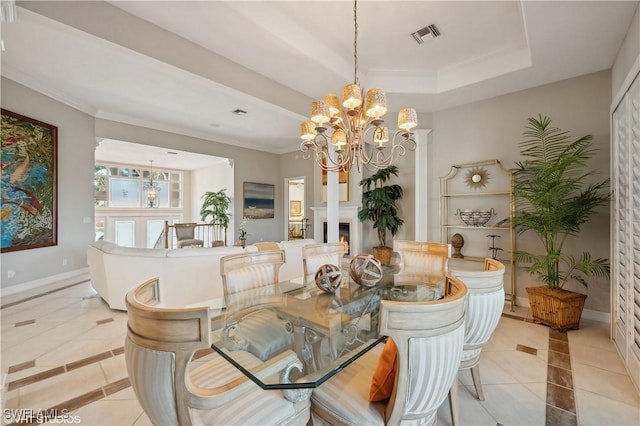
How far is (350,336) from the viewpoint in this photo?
1.31m

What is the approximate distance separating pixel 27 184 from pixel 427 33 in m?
5.78

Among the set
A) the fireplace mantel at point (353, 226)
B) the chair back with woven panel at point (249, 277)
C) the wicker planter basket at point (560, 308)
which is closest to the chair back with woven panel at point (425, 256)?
the wicker planter basket at point (560, 308)

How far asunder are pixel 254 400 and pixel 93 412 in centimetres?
131

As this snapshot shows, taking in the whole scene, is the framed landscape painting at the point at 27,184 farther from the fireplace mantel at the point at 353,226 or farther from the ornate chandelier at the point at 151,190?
the fireplace mantel at the point at 353,226

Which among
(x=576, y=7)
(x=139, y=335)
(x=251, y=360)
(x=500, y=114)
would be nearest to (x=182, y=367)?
(x=139, y=335)

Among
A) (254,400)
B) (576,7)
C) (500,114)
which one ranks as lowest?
(254,400)

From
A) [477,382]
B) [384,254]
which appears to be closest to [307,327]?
[477,382]

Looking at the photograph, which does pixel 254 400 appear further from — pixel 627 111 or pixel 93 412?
pixel 627 111

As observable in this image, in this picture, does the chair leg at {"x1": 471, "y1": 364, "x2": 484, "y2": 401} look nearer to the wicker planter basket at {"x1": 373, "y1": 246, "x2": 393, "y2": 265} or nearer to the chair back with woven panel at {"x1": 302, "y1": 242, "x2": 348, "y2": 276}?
the chair back with woven panel at {"x1": 302, "y1": 242, "x2": 348, "y2": 276}

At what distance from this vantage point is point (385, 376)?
3.36 feet

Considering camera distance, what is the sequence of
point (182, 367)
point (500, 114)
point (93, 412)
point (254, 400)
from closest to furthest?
point (182, 367) < point (254, 400) < point (93, 412) < point (500, 114)

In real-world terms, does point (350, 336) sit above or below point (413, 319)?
below

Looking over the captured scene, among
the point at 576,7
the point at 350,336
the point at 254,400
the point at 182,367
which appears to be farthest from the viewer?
the point at 576,7

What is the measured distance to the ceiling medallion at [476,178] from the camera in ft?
12.2
